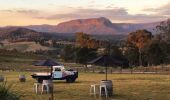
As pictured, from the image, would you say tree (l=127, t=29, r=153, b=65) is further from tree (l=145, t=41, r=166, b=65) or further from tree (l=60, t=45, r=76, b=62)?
tree (l=60, t=45, r=76, b=62)

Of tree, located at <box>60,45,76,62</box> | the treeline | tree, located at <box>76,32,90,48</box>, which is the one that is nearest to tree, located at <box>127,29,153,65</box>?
the treeline

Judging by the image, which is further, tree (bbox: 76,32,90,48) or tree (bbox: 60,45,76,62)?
tree (bbox: 76,32,90,48)

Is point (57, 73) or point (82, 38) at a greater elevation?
point (82, 38)

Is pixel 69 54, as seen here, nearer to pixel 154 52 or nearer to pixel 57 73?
pixel 154 52

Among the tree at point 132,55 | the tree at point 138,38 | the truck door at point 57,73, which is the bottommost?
the truck door at point 57,73

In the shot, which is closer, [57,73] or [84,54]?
[57,73]

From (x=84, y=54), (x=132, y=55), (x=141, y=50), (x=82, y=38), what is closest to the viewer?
(x=141, y=50)

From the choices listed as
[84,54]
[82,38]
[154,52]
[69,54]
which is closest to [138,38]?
[154,52]

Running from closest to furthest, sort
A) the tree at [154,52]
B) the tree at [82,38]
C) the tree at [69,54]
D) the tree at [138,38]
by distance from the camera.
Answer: the tree at [154,52] < the tree at [138,38] < the tree at [69,54] < the tree at [82,38]

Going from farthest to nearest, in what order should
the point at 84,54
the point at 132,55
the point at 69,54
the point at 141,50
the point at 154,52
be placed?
the point at 69,54 < the point at 84,54 < the point at 132,55 < the point at 141,50 < the point at 154,52

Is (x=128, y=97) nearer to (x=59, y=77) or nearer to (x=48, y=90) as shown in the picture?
(x=48, y=90)

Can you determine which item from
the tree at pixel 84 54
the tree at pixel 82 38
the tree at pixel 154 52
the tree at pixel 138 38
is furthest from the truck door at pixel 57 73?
the tree at pixel 82 38

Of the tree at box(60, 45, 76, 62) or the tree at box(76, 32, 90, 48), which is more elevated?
the tree at box(76, 32, 90, 48)

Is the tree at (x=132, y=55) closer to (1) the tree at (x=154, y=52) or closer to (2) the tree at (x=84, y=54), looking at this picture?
(1) the tree at (x=154, y=52)
